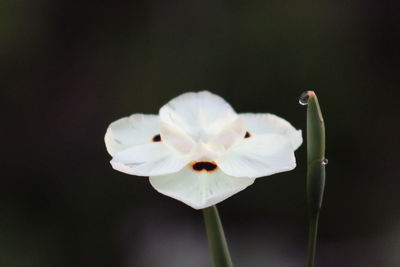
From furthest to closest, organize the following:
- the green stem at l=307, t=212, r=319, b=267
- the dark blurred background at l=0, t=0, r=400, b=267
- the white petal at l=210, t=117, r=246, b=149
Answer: the dark blurred background at l=0, t=0, r=400, b=267 → the white petal at l=210, t=117, r=246, b=149 → the green stem at l=307, t=212, r=319, b=267

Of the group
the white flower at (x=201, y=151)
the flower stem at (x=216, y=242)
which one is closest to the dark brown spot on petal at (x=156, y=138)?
the white flower at (x=201, y=151)

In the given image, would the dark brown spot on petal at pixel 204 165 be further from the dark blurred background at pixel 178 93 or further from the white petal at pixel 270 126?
the dark blurred background at pixel 178 93

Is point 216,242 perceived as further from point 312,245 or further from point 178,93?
point 178,93

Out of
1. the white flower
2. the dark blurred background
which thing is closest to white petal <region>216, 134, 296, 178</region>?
the white flower

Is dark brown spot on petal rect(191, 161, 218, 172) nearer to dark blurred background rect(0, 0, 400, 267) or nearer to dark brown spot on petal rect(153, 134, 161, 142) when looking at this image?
dark brown spot on petal rect(153, 134, 161, 142)

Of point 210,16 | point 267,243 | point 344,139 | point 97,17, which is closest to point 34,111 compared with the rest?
point 97,17

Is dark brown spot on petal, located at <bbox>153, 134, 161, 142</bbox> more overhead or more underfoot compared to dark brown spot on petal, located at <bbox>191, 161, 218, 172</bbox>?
more overhead

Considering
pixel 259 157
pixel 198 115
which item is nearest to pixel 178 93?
pixel 198 115

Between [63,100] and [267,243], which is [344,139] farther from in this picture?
[63,100]
